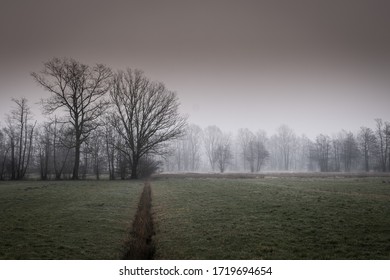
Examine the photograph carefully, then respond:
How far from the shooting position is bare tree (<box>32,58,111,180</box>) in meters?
32.4

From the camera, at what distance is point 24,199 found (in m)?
17.3

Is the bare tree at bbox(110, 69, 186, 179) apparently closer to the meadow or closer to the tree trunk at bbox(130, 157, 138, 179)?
the tree trunk at bbox(130, 157, 138, 179)

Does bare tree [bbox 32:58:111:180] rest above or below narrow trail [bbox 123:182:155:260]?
above

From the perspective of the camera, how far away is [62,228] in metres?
10.6

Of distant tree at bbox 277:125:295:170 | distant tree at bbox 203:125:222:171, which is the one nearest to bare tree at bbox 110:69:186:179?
distant tree at bbox 203:125:222:171

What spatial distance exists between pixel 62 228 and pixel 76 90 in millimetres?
27217

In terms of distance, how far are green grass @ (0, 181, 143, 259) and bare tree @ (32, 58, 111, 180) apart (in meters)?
18.2

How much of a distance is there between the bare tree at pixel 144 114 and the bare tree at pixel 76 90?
339cm

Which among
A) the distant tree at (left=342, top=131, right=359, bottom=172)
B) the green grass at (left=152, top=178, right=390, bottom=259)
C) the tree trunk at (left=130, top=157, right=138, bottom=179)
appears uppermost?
the distant tree at (left=342, top=131, right=359, bottom=172)

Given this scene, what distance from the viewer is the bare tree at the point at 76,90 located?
106 feet

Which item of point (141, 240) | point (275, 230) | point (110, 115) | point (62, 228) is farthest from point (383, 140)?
point (62, 228)

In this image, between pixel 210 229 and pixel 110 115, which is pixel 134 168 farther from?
pixel 210 229

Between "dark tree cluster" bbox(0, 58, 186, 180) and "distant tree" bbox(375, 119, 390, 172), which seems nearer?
"dark tree cluster" bbox(0, 58, 186, 180)
